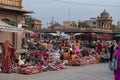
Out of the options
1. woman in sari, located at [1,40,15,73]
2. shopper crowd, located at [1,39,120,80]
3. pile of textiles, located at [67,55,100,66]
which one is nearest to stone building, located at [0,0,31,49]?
shopper crowd, located at [1,39,120,80]

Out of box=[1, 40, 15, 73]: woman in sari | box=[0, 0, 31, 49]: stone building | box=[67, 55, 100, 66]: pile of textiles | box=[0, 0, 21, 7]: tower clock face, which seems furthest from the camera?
box=[0, 0, 21, 7]: tower clock face

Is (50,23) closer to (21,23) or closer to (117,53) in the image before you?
(21,23)

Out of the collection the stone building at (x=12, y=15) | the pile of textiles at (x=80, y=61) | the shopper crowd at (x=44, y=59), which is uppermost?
the stone building at (x=12, y=15)

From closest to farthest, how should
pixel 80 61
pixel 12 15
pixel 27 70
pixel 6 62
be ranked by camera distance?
pixel 27 70 → pixel 6 62 → pixel 80 61 → pixel 12 15

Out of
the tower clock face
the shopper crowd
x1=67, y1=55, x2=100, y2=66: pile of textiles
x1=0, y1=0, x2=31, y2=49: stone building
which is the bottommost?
x1=67, y1=55, x2=100, y2=66: pile of textiles

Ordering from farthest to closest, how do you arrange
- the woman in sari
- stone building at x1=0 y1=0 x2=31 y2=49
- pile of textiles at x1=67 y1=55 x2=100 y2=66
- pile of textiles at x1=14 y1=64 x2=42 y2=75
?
1. stone building at x1=0 y1=0 x2=31 y2=49
2. pile of textiles at x1=67 y1=55 x2=100 y2=66
3. the woman in sari
4. pile of textiles at x1=14 y1=64 x2=42 y2=75

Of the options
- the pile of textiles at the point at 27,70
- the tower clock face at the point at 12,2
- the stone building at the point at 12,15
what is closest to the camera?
the pile of textiles at the point at 27,70

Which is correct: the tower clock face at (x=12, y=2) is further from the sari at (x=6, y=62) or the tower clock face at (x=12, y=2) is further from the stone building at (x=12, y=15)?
the sari at (x=6, y=62)

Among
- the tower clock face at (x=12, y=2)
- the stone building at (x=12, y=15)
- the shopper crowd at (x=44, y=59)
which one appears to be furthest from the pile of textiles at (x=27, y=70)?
the tower clock face at (x=12, y=2)

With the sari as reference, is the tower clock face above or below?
above

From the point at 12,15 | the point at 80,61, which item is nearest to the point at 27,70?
the point at 80,61

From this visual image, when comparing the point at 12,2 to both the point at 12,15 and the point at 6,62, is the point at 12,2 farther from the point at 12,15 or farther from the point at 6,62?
the point at 6,62

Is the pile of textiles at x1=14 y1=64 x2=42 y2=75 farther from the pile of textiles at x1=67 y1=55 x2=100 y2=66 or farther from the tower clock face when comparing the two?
the tower clock face

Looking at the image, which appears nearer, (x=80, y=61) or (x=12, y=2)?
(x=80, y=61)
